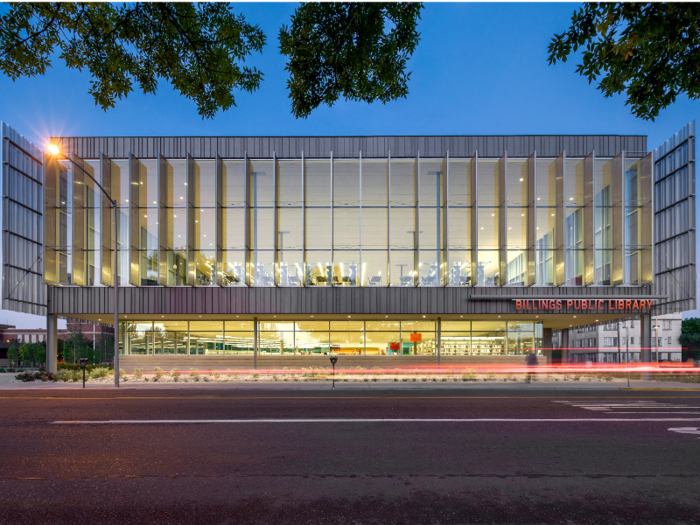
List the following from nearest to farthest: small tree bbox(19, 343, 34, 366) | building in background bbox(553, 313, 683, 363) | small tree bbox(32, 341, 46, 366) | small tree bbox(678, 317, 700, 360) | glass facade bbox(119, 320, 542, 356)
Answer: glass facade bbox(119, 320, 542, 356) → small tree bbox(32, 341, 46, 366) → small tree bbox(19, 343, 34, 366) → building in background bbox(553, 313, 683, 363) → small tree bbox(678, 317, 700, 360)

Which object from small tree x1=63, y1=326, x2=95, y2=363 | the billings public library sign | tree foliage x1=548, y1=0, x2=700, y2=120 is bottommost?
small tree x1=63, y1=326, x2=95, y2=363

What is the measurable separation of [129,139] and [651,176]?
31.5 m

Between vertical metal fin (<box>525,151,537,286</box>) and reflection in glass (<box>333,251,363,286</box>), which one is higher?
vertical metal fin (<box>525,151,537,286</box>)

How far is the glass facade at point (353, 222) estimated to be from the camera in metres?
25.0

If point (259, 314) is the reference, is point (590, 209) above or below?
above

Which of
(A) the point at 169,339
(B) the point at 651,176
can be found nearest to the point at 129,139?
(A) the point at 169,339

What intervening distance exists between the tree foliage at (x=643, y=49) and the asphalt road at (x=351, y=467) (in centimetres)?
506

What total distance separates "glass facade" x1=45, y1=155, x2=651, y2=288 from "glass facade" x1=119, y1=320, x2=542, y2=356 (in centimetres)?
428

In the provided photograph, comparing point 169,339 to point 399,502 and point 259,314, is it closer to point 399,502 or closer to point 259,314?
point 259,314

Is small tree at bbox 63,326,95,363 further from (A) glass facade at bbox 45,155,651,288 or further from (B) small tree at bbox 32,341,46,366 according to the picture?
(A) glass facade at bbox 45,155,651,288

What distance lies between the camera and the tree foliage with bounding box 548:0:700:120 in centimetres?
450

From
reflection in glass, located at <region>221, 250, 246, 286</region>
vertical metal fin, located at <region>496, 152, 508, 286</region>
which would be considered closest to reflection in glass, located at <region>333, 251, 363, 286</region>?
reflection in glass, located at <region>221, 250, 246, 286</region>

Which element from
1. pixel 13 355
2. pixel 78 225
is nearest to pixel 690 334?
pixel 78 225

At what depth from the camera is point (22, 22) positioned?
5684 millimetres
